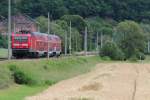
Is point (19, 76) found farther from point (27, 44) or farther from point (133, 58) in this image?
point (133, 58)

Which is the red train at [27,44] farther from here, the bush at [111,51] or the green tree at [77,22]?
the green tree at [77,22]

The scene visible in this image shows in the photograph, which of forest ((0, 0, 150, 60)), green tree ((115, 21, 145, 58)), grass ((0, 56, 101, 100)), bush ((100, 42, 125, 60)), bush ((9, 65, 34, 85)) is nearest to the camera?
grass ((0, 56, 101, 100))

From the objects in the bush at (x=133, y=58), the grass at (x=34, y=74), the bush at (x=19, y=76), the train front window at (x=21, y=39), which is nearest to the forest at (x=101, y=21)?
the bush at (x=133, y=58)

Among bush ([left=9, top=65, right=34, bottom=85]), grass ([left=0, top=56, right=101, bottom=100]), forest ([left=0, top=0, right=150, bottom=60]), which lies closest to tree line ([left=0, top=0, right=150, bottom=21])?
forest ([left=0, top=0, right=150, bottom=60])

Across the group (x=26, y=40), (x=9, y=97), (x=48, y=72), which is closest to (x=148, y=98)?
(x=9, y=97)

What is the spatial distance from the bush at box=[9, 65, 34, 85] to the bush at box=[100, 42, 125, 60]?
68567 mm

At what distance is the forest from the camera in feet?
383

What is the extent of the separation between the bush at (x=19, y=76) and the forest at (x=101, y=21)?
6741cm

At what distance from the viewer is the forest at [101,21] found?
117 m

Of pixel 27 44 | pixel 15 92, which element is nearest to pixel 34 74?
pixel 15 92

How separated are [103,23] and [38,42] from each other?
10513 centimetres

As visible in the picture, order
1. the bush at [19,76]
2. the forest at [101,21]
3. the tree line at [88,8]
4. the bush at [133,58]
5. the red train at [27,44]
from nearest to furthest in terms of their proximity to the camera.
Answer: the bush at [19,76] → the red train at [27,44] → the bush at [133,58] → the forest at [101,21] → the tree line at [88,8]

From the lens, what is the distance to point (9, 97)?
98.8 ft

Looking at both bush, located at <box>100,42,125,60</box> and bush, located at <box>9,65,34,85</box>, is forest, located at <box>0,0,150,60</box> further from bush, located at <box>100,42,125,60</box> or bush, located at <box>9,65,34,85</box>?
bush, located at <box>9,65,34,85</box>
